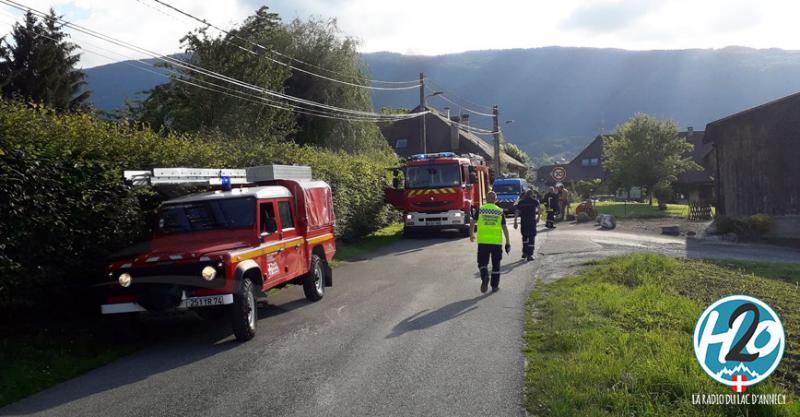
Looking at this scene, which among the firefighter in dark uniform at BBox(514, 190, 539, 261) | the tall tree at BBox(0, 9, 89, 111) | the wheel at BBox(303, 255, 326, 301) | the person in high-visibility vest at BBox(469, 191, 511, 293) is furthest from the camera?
the tall tree at BBox(0, 9, 89, 111)

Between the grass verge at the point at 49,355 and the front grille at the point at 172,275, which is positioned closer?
the grass verge at the point at 49,355

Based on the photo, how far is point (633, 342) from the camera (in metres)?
7.16

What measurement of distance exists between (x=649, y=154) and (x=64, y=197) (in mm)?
41650

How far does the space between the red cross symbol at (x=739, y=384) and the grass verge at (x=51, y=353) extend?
22.7ft

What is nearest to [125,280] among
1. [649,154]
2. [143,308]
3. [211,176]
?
[143,308]

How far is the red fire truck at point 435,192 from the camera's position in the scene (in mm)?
23516

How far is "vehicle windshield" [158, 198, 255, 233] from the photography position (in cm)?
975

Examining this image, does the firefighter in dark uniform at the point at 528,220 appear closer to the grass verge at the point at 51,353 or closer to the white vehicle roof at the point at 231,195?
the white vehicle roof at the point at 231,195

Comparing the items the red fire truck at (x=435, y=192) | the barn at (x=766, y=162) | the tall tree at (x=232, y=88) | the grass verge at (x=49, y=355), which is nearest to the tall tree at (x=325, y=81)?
the tall tree at (x=232, y=88)

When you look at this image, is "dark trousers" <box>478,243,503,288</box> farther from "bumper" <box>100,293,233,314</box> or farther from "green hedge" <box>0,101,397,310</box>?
"green hedge" <box>0,101,397,310</box>

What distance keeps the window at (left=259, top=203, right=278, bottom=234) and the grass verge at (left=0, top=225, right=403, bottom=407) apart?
8.05ft

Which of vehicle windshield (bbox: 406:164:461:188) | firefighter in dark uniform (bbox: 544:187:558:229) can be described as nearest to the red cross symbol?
vehicle windshield (bbox: 406:164:461:188)

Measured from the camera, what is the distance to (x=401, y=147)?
229 ft

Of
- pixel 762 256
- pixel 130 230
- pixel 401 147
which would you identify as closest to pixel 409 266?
pixel 130 230
